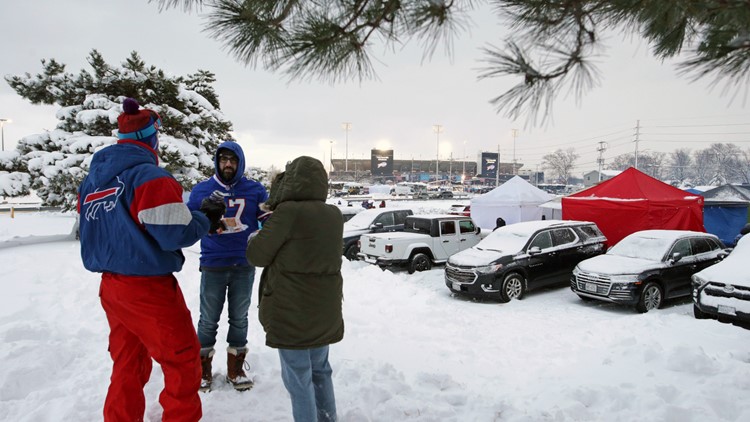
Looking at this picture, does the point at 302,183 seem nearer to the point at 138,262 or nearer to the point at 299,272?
the point at 299,272

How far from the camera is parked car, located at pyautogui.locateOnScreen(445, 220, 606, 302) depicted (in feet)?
28.6

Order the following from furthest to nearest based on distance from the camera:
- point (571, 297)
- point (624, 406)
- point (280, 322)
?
point (571, 297), point (624, 406), point (280, 322)

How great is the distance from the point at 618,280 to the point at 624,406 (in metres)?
5.20

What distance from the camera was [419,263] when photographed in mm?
11797

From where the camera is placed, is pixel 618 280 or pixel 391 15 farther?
pixel 618 280

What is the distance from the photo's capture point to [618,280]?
26.0ft

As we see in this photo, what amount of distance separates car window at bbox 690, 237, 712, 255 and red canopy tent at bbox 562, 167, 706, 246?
3297 mm

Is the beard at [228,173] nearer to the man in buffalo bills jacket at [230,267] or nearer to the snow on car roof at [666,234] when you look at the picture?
the man in buffalo bills jacket at [230,267]

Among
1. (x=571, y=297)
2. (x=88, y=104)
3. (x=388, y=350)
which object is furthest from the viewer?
(x=88, y=104)

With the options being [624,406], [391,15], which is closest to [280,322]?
[391,15]

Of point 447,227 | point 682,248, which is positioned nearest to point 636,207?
point 682,248

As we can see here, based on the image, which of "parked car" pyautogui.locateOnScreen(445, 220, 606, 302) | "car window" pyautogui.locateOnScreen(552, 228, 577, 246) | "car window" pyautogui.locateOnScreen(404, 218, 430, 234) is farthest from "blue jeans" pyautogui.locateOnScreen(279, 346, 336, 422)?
"car window" pyautogui.locateOnScreen(404, 218, 430, 234)

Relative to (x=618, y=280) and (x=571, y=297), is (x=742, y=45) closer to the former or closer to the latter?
(x=618, y=280)

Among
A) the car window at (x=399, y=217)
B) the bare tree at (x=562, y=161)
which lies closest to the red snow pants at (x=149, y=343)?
the car window at (x=399, y=217)
